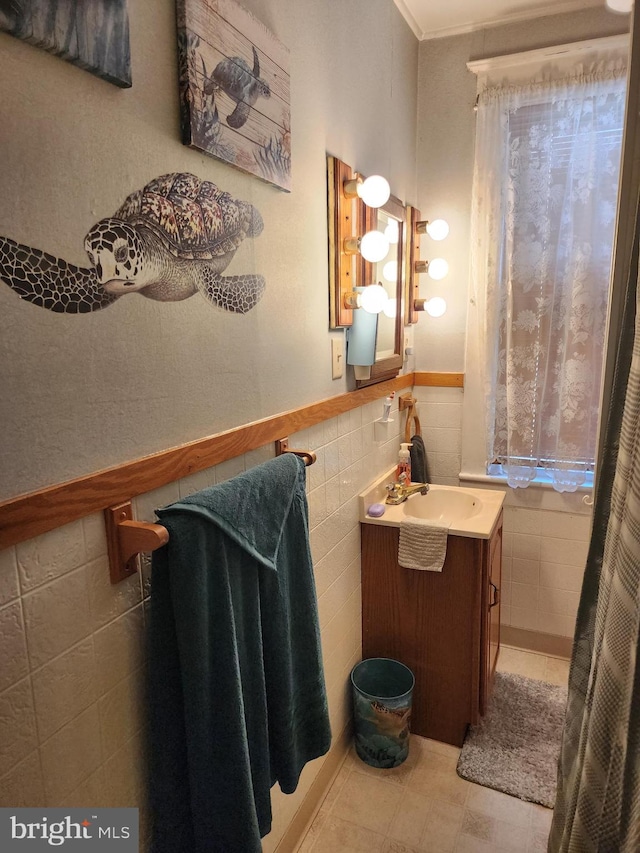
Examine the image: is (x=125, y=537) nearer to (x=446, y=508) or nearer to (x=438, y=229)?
(x=446, y=508)

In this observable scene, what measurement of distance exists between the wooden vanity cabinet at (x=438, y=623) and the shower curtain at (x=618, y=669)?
2.99 feet

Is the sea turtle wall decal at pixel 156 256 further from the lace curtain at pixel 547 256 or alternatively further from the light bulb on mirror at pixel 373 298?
the lace curtain at pixel 547 256

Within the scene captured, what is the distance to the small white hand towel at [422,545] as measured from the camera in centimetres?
189

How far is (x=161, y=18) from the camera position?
93 cm

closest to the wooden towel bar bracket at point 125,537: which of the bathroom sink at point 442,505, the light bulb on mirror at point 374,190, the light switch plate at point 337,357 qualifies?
the light switch plate at point 337,357

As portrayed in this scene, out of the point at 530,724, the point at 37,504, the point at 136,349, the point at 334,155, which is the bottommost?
the point at 530,724

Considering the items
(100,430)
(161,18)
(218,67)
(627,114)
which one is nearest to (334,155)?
(218,67)

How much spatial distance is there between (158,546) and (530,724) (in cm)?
186

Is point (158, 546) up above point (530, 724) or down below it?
above

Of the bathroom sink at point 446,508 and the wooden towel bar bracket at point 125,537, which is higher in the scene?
the wooden towel bar bracket at point 125,537

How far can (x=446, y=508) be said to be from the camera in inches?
91.7

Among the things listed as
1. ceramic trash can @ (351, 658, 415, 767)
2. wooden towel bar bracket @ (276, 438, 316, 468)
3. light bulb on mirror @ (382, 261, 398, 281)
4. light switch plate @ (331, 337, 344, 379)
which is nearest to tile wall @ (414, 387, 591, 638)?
light bulb on mirror @ (382, 261, 398, 281)

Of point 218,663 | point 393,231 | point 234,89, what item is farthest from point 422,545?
point 234,89

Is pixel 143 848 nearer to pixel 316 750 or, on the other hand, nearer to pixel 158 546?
pixel 316 750
